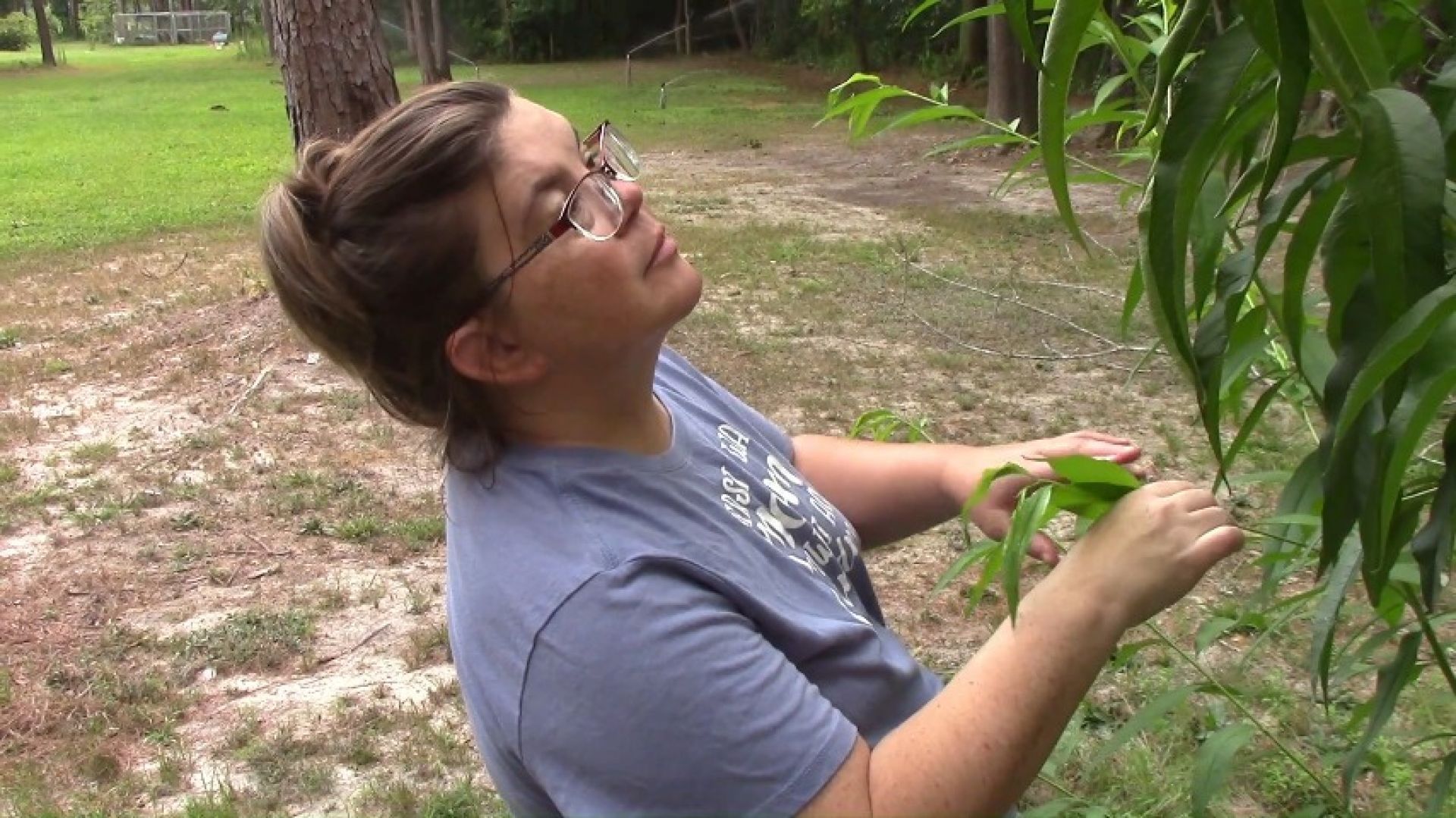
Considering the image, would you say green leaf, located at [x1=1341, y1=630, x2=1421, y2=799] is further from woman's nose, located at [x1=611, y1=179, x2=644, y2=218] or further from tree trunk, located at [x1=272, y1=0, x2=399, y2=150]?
tree trunk, located at [x1=272, y1=0, x2=399, y2=150]

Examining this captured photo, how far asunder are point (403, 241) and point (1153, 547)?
72 cm

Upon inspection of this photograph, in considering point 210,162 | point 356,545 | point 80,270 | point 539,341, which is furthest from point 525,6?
point 539,341

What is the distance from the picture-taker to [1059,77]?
85 cm

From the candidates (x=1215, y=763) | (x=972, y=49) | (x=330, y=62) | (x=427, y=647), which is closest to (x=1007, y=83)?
(x=972, y=49)

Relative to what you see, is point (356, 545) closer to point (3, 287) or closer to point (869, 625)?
point (869, 625)

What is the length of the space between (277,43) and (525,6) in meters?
26.5

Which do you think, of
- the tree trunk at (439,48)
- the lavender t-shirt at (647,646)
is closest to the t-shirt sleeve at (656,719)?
the lavender t-shirt at (647,646)

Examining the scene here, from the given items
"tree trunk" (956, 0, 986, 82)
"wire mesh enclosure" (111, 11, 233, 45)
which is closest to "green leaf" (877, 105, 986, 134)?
"tree trunk" (956, 0, 986, 82)

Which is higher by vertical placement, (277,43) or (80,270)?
(277,43)

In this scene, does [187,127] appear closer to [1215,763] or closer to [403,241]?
[403,241]

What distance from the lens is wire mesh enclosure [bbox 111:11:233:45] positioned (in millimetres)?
56125

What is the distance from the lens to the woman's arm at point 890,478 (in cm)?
174

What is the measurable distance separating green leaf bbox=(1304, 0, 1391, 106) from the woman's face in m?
0.70

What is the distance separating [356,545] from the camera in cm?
434
